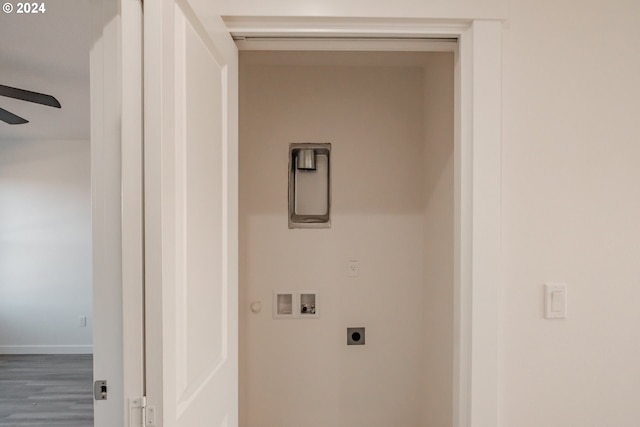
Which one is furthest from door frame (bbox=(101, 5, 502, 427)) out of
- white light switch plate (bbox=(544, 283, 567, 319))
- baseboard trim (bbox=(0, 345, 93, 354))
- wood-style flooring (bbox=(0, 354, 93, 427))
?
baseboard trim (bbox=(0, 345, 93, 354))

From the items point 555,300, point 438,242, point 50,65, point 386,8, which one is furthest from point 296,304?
point 50,65

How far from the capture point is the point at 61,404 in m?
1.54

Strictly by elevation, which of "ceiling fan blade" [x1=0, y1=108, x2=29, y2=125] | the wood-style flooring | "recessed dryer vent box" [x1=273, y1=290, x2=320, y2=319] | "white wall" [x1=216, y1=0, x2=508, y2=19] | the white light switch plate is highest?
"white wall" [x1=216, y1=0, x2=508, y2=19]

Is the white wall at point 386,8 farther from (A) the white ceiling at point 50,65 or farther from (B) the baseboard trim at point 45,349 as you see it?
(B) the baseboard trim at point 45,349

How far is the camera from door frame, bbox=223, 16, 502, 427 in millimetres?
1075

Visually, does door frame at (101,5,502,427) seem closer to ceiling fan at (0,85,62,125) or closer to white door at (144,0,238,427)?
white door at (144,0,238,427)

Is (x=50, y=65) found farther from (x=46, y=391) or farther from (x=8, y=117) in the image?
(x=46, y=391)

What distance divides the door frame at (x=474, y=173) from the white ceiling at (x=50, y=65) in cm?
99

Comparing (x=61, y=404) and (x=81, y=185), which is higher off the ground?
(x=81, y=185)

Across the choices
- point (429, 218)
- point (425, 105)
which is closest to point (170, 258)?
point (429, 218)

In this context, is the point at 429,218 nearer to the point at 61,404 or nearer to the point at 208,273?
the point at 208,273

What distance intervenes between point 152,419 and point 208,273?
35cm

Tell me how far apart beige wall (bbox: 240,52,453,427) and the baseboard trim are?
873 millimetres

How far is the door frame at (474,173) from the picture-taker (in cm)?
108
